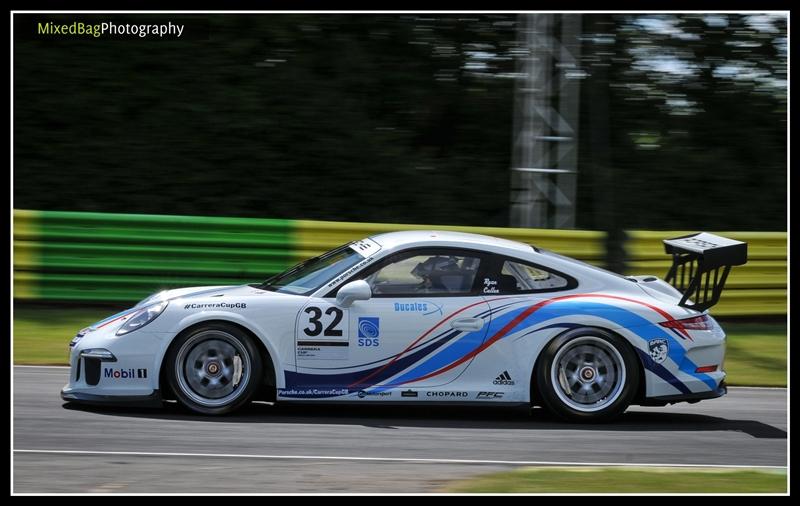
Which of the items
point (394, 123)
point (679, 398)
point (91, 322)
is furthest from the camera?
point (394, 123)

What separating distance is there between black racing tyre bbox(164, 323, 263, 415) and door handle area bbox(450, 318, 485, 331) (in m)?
1.34

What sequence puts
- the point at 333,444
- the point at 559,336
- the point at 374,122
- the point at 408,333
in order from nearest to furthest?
the point at 333,444 < the point at 408,333 < the point at 559,336 < the point at 374,122

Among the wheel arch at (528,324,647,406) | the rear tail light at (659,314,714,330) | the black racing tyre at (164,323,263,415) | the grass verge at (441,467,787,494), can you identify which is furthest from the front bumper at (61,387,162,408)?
the rear tail light at (659,314,714,330)

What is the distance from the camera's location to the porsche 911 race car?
687cm

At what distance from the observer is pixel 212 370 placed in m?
6.91

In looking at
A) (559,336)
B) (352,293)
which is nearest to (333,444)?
(352,293)

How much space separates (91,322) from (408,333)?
5.25 meters

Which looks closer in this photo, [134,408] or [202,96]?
[134,408]

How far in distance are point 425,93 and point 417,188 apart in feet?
5.32

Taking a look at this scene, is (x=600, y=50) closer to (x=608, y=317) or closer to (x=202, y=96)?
(x=202, y=96)

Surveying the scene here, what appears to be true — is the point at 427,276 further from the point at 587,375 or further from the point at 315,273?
the point at 587,375

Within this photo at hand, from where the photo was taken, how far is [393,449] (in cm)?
622

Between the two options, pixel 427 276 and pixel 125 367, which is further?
pixel 427 276
